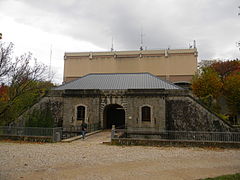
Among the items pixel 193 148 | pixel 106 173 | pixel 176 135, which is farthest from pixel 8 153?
pixel 176 135

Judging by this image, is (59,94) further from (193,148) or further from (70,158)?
(193,148)

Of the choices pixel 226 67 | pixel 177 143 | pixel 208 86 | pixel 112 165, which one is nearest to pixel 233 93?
pixel 208 86

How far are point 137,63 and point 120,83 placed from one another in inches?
816

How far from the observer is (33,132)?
615 inches

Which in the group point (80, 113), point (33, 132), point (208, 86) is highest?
point (208, 86)

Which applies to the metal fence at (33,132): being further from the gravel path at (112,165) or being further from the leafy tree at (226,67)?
the leafy tree at (226,67)

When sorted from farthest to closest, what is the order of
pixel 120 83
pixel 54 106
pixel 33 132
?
pixel 120 83 < pixel 54 106 < pixel 33 132

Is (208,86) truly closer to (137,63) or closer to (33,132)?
(137,63)

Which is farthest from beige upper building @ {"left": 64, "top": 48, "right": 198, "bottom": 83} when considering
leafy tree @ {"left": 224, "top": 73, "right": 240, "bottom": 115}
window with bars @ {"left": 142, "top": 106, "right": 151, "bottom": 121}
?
window with bars @ {"left": 142, "top": 106, "right": 151, "bottom": 121}

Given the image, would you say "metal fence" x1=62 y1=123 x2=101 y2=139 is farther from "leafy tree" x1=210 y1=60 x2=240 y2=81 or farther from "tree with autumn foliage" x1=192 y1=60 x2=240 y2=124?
"leafy tree" x1=210 y1=60 x2=240 y2=81

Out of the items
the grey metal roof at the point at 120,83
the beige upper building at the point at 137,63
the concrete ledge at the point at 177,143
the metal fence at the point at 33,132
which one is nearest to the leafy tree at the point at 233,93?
the beige upper building at the point at 137,63

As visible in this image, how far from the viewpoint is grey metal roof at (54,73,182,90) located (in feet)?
76.4

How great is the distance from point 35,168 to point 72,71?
40.2 m

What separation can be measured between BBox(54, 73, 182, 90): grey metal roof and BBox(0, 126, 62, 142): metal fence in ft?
30.3
